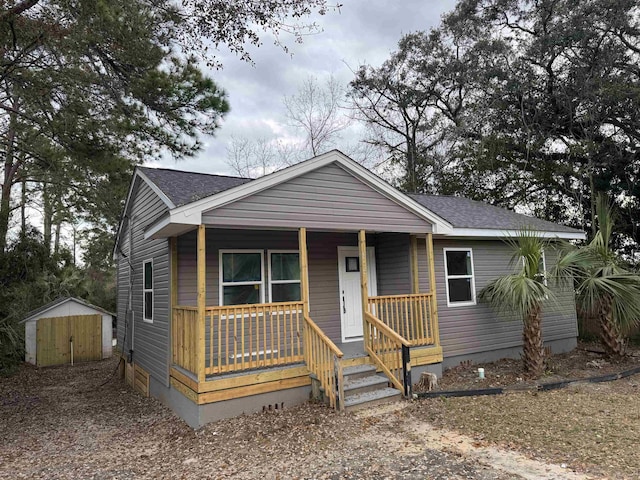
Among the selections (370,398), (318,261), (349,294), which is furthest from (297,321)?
(349,294)

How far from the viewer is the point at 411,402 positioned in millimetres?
6176

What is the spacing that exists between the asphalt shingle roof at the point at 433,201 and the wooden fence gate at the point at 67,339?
25.5ft

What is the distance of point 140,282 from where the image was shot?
9227mm

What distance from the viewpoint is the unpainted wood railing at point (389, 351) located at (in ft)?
20.8

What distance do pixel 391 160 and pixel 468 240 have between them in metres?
14.6

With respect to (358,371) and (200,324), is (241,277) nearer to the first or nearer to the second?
(200,324)

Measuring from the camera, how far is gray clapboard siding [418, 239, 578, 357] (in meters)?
8.51

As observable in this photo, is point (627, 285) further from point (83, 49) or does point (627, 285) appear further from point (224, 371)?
point (83, 49)

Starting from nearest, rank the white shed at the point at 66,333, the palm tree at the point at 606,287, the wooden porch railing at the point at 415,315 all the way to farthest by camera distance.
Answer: the wooden porch railing at the point at 415,315
the palm tree at the point at 606,287
the white shed at the point at 66,333

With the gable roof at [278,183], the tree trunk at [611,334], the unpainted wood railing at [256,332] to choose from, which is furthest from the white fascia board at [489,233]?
the unpainted wood railing at [256,332]

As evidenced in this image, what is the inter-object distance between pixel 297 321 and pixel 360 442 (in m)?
2.05

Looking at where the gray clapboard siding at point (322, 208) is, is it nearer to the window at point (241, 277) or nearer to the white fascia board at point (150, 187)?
the white fascia board at point (150, 187)

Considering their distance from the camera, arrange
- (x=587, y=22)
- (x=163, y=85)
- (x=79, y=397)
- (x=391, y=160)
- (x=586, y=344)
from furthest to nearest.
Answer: (x=391, y=160) < (x=587, y=22) < (x=586, y=344) < (x=79, y=397) < (x=163, y=85)

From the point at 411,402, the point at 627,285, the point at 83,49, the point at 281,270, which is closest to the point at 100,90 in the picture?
the point at 83,49
